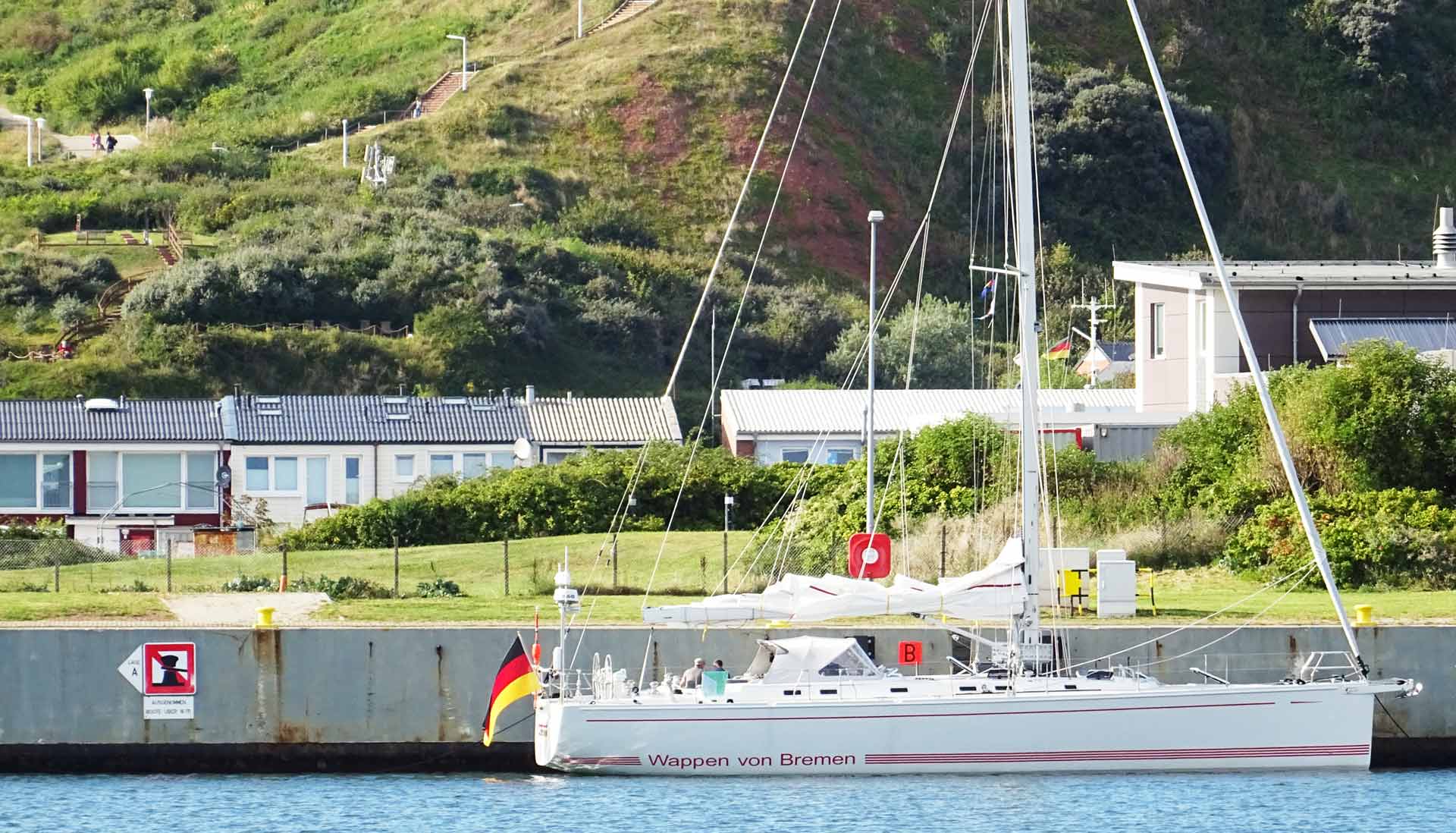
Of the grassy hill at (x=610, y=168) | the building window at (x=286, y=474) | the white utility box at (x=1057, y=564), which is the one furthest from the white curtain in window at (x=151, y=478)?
the white utility box at (x=1057, y=564)

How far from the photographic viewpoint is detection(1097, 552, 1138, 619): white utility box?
31578 millimetres

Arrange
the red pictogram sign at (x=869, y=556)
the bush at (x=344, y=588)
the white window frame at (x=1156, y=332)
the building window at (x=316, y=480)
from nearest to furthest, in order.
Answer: the red pictogram sign at (x=869, y=556) < the bush at (x=344, y=588) < the white window frame at (x=1156, y=332) < the building window at (x=316, y=480)

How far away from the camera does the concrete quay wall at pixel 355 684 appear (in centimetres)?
2972

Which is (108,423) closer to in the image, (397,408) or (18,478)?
(18,478)

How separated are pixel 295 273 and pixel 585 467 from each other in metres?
30.7

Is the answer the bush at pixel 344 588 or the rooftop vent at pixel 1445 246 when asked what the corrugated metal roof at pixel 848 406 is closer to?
the rooftop vent at pixel 1445 246

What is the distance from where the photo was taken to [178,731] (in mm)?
29891

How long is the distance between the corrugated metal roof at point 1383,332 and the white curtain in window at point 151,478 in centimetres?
2568

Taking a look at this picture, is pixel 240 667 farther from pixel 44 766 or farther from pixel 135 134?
pixel 135 134

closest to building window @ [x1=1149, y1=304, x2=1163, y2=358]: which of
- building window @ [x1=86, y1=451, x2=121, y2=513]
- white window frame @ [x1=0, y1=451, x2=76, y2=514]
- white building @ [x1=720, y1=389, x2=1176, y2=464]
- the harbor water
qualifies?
white building @ [x1=720, y1=389, x2=1176, y2=464]

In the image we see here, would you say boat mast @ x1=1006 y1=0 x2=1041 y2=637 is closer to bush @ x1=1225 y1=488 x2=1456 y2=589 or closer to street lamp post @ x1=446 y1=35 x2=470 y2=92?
bush @ x1=1225 y1=488 x2=1456 y2=589

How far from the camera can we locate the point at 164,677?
2980 centimetres

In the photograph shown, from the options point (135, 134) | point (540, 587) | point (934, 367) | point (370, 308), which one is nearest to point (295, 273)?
point (370, 308)

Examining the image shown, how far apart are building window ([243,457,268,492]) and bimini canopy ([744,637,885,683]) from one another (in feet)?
86.7
